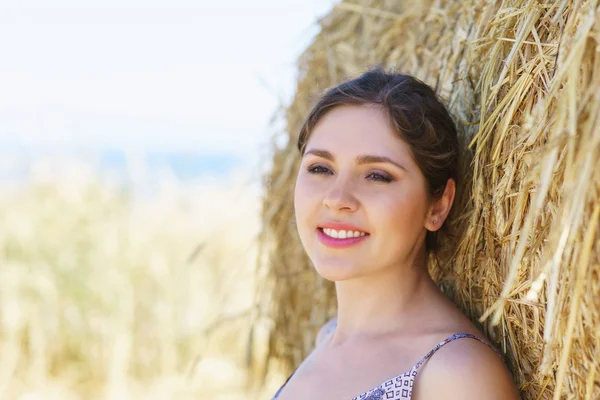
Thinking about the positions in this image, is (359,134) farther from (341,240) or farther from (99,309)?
(99,309)

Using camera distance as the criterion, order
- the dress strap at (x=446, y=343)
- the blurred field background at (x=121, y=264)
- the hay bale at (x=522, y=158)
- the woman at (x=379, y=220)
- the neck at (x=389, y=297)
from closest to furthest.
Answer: the hay bale at (x=522, y=158)
the dress strap at (x=446, y=343)
the woman at (x=379, y=220)
the neck at (x=389, y=297)
the blurred field background at (x=121, y=264)

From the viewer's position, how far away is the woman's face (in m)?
2.07

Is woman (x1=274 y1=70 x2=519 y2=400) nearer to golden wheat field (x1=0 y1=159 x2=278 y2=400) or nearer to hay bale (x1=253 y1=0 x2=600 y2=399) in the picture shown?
hay bale (x1=253 y1=0 x2=600 y2=399)

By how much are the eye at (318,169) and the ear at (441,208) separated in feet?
0.98

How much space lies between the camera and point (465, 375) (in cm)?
180

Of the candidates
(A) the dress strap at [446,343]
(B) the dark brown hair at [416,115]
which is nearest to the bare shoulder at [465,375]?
(A) the dress strap at [446,343]

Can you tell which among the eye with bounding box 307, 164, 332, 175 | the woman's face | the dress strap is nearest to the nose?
the woman's face

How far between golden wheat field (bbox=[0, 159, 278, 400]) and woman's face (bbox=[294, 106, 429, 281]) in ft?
8.83

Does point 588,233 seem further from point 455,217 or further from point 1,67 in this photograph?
point 1,67

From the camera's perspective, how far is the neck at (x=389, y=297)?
85.1 inches

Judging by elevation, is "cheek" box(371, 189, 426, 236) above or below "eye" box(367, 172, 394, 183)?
below

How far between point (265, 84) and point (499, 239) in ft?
5.24

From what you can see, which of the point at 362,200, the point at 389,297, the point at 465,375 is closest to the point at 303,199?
the point at 362,200

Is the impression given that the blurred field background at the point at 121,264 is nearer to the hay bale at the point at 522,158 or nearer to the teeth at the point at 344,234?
the hay bale at the point at 522,158
